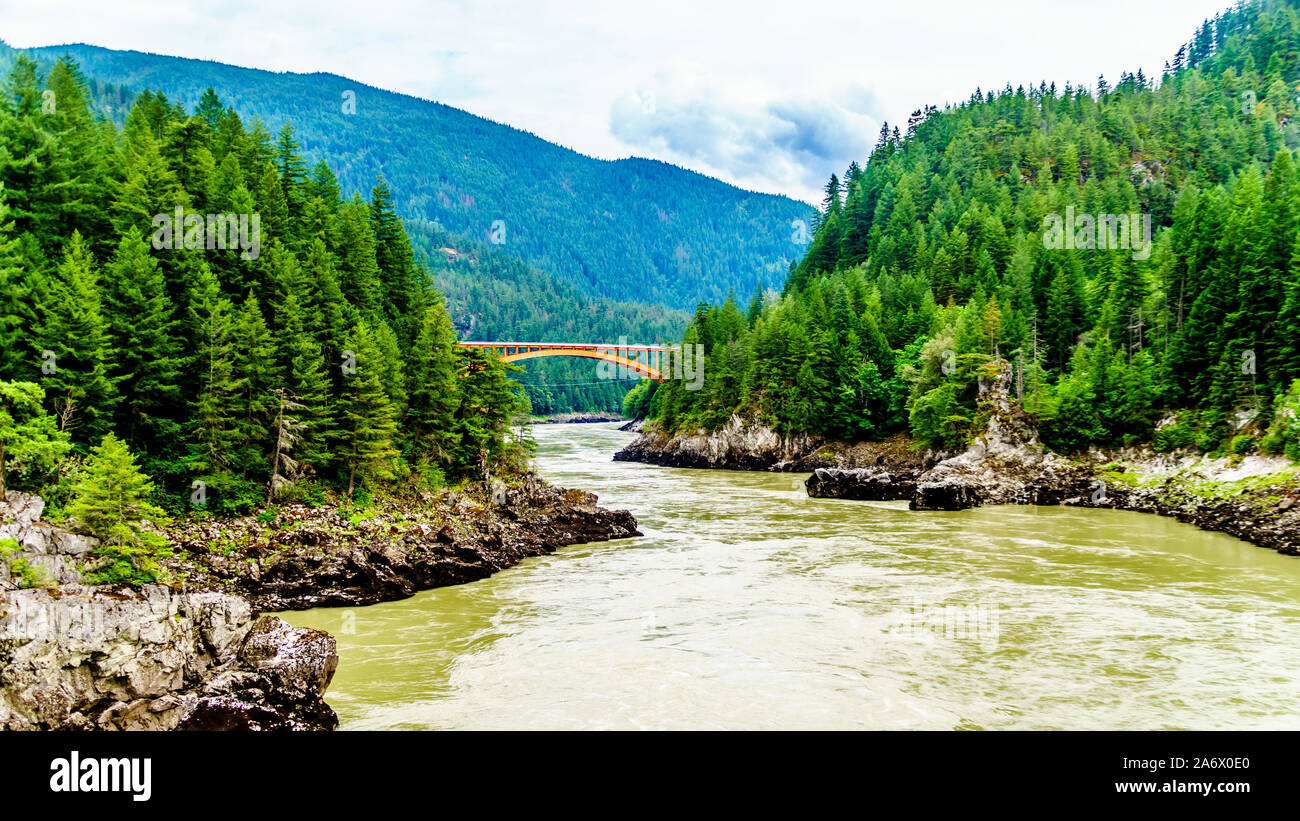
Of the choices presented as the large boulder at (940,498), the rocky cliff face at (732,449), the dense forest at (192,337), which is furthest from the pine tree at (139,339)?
the rocky cliff face at (732,449)

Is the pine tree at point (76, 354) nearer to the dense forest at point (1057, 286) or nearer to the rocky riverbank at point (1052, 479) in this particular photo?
the rocky riverbank at point (1052, 479)

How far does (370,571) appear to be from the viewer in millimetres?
30188

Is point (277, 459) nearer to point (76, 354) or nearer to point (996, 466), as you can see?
point (76, 354)

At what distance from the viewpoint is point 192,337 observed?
107 ft

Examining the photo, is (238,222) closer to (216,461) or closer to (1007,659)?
(216,461)

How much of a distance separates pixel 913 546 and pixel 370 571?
1056 inches

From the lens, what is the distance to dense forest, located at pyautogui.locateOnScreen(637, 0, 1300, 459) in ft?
179

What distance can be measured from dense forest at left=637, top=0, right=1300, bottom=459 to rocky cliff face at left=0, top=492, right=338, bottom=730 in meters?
51.4

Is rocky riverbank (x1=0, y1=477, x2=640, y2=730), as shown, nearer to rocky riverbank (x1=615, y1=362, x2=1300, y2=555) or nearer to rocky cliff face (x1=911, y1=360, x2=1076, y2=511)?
rocky cliff face (x1=911, y1=360, x2=1076, y2=511)

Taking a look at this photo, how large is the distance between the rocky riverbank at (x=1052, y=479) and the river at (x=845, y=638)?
2.81 metres

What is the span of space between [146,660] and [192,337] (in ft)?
63.0

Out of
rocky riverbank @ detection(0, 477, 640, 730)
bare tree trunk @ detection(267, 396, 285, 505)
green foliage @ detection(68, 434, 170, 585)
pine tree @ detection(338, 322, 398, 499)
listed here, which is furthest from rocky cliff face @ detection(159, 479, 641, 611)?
green foliage @ detection(68, 434, 170, 585)

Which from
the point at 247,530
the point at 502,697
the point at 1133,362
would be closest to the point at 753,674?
the point at 502,697

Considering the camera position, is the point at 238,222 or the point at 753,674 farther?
the point at 238,222
